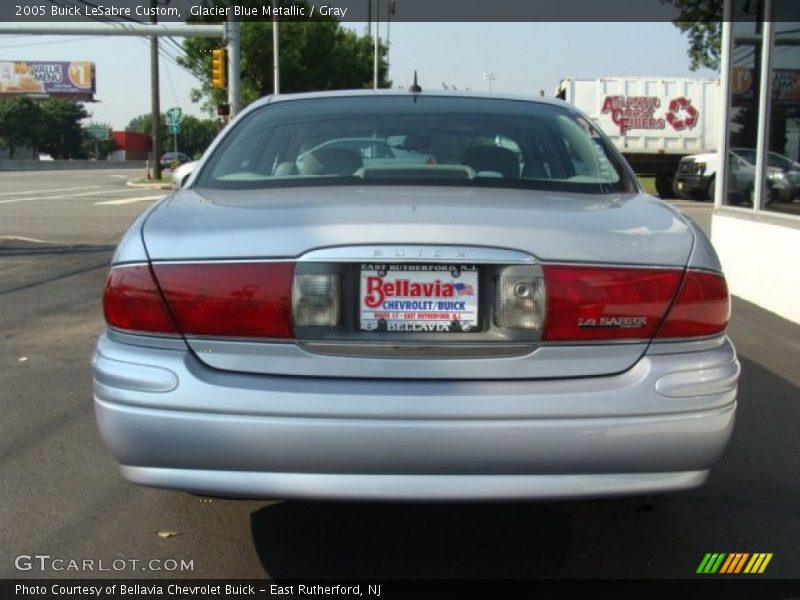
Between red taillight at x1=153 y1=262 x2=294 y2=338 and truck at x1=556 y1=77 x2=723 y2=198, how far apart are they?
25681mm

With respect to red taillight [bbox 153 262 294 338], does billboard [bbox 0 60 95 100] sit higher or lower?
higher

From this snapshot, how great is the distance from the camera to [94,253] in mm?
11766

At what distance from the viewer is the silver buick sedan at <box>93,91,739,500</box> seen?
2551mm

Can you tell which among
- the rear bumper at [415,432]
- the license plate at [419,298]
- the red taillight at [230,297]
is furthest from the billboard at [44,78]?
the license plate at [419,298]

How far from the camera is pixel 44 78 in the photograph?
97312 mm

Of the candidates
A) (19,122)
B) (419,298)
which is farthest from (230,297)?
(19,122)

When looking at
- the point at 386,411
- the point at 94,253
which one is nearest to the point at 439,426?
the point at 386,411

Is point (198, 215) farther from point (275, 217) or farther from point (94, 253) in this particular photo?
point (94, 253)

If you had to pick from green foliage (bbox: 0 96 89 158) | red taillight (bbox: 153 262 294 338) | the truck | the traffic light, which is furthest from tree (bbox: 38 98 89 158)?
red taillight (bbox: 153 262 294 338)

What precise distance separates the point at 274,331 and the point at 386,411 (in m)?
0.39

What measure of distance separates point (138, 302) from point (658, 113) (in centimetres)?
2672

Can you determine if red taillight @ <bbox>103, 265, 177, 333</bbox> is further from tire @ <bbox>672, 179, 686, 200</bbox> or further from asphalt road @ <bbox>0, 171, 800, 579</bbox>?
tire @ <bbox>672, 179, 686, 200</bbox>

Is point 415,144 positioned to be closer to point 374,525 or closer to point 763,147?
point 374,525

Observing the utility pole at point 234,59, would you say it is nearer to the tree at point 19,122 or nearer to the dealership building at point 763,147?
the dealership building at point 763,147
